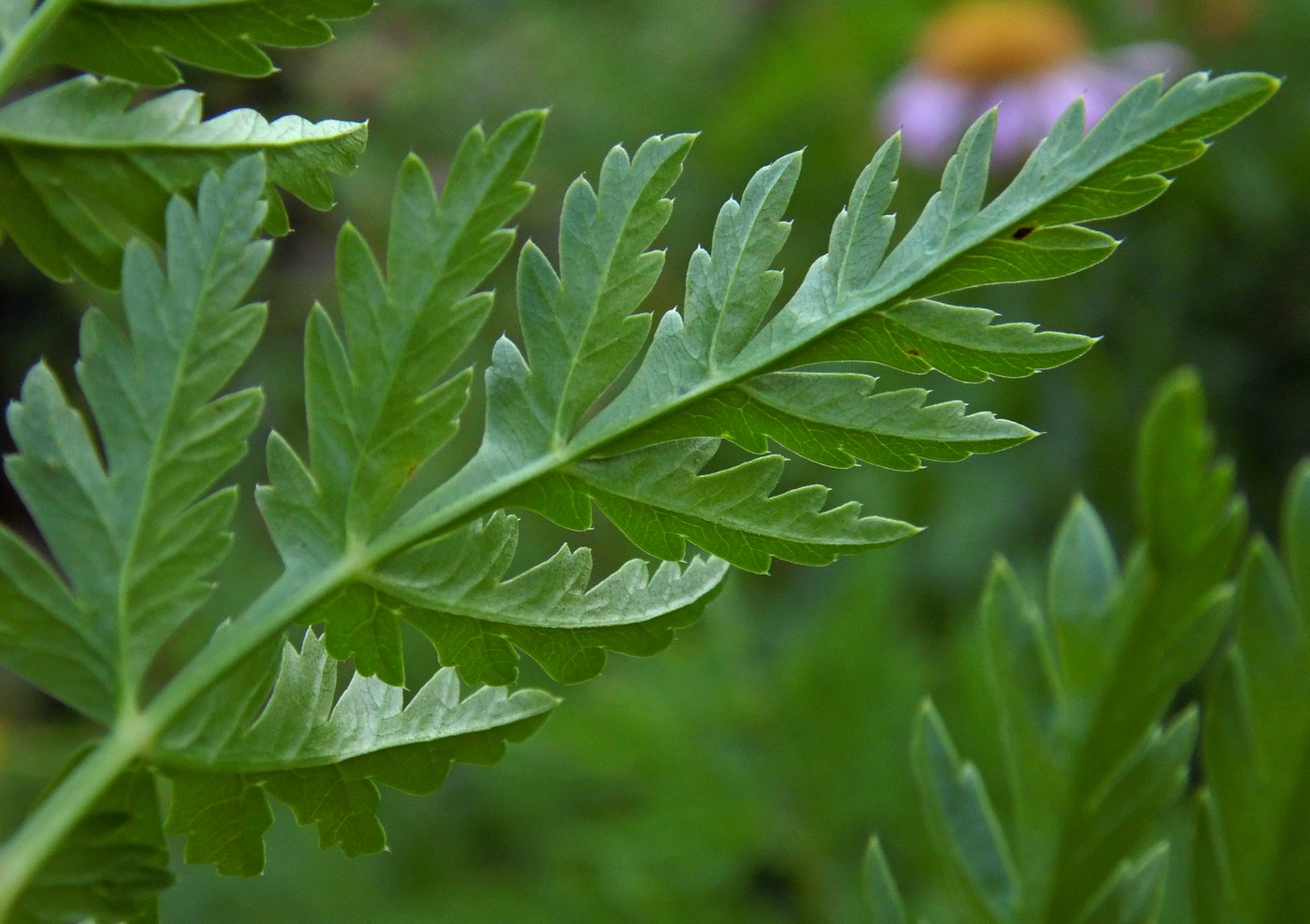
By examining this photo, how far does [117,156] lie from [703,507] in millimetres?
186

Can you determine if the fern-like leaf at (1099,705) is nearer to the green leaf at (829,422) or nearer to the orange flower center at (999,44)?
the green leaf at (829,422)

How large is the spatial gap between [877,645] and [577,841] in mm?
431

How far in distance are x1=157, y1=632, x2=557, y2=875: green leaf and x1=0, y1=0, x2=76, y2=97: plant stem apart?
0.54 ft

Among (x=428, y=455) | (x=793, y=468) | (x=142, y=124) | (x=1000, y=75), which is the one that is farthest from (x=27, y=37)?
Result: (x=1000, y=75)

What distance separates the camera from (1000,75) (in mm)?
2299

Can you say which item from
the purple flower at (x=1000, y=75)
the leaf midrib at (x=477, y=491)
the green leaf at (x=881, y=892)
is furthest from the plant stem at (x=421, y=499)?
the purple flower at (x=1000, y=75)

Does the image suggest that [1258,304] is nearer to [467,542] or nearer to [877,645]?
[877,645]

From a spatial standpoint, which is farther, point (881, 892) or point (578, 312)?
point (881, 892)

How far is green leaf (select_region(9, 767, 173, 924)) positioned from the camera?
0.25 metres

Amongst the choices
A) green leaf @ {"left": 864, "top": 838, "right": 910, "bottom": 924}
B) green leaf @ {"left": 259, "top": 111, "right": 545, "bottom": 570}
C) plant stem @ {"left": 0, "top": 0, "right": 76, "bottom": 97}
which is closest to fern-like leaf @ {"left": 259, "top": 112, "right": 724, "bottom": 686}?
green leaf @ {"left": 259, "top": 111, "right": 545, "bottom": 570}

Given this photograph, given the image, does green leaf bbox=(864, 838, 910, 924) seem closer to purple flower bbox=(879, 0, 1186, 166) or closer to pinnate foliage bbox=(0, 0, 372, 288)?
pinnate foliage bbox=(0, 0, 372, 288)

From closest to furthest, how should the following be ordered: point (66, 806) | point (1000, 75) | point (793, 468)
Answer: point (66, 806) < point (793, 468) < point (1000, 75)

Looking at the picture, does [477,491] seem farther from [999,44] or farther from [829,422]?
[999,44]

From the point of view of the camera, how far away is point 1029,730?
0.54 m
